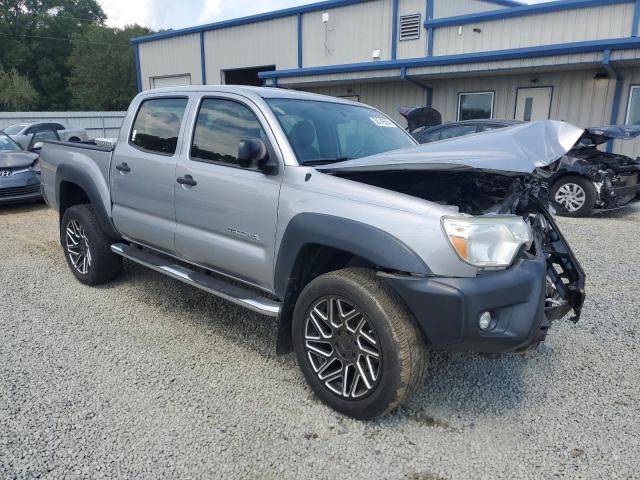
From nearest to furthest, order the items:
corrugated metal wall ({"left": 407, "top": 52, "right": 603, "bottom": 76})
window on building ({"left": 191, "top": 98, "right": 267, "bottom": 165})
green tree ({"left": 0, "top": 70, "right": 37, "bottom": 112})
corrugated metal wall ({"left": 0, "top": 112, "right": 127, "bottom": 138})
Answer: window on building ({"left": 191, "top": 98, "right": 267, "bottom": 165}) < corrugated metal wall ({"left": 407, "top": 52, "right": 603, "bottom": 76}) < corrugated metal wall ({"left": 0, "top": 112, "right": 127, "bottom": 138}) < green tree ({"left": 0, "top": 70, "right": 37, "bottom": 112})

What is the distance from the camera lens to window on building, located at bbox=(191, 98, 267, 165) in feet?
11.9

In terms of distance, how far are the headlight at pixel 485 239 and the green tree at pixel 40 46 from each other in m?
62.3

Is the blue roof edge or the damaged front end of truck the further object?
the blue roof edge

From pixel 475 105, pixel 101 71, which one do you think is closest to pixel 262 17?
pixel 475 105

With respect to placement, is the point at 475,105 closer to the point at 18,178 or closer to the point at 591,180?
the point at 591,180

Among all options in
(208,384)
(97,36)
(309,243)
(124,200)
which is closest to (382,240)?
(309,243)

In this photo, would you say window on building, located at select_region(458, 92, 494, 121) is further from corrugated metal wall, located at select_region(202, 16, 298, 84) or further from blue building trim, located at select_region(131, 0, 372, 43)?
corrugated metal wall, located at select_region(202, 16, 298, 84)

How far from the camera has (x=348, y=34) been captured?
18594mm

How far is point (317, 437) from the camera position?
2.84m

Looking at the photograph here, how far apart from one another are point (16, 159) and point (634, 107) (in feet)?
45.0

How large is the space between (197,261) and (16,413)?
5.03 ft

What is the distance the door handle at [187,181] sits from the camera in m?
3.79

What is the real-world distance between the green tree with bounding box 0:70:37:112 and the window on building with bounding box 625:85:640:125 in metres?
49.6

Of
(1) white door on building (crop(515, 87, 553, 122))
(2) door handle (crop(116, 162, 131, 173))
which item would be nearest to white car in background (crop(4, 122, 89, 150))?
(2) door handle (crop(116, 162, 131, 173))
